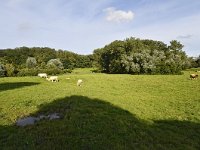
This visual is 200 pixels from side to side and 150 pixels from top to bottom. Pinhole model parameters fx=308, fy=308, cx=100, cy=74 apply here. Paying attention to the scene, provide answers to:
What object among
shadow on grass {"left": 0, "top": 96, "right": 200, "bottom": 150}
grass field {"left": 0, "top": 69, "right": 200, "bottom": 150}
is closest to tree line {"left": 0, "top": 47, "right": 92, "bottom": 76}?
grass field {"left": 0, "top": 69, "right": 200, "bottom": 150}

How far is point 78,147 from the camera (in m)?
15.2

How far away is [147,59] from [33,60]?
2546 inches

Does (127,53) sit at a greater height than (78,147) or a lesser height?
greater

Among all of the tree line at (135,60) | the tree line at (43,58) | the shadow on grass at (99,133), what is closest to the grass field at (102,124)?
the shadow on grass at (99,133)

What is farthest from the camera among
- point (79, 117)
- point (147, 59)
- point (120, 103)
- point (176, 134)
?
point (147, 59)

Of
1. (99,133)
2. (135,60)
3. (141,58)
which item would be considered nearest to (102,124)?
(99,133)

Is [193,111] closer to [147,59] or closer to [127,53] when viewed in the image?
[147,59]

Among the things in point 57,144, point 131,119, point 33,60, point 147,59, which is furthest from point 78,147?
point 33,60

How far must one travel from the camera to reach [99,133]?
1767cm

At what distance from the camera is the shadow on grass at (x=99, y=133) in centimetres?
1592

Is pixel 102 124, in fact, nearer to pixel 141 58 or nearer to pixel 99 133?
pixel 99 133

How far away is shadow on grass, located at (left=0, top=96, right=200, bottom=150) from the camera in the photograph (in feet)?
52.2

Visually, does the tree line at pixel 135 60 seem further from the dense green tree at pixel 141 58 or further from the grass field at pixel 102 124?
the grass field at pixel 102 124

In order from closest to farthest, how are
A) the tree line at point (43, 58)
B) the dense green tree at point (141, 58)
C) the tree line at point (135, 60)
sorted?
1. the dense green tree at point (141, 58)
2. the tree line at point (135, 60)
3. the tree line at point (43, 58)
